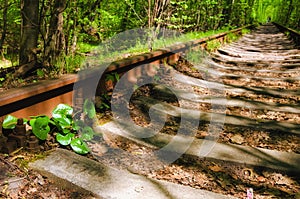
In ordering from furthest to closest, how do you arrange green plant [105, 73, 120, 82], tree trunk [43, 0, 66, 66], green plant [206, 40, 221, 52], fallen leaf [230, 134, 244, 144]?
green plant [206, 40, 221, 52], tree trunk [43, 0, 66, 66], green plant [105, 73, 120, 82], fallen leaf [230, 134, 244, 144]

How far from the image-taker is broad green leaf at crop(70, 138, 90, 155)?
2.07 meters

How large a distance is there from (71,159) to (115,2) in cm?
786

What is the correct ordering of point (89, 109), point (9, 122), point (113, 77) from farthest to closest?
point (113, 77)
point (89, 109)
point (9, 122)

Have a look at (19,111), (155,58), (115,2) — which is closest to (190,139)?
(19,111)

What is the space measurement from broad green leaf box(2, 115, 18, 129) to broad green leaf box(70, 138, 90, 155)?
426mm

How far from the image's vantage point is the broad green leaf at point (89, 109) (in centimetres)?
243

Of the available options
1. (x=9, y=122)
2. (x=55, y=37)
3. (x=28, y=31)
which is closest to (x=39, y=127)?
(x=9, y=122)

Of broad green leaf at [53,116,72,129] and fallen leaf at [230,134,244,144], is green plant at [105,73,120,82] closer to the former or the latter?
broad green leaf at [53,116,72,129]

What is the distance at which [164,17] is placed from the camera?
19.4 ft

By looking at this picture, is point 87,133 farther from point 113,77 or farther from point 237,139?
point 237,139

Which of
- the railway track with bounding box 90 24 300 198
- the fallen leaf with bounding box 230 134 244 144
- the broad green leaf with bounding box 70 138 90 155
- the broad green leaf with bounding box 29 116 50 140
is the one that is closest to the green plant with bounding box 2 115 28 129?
the broad green leaf with bounding box 29 116 50 140

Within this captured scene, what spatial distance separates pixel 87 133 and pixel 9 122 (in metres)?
0.59

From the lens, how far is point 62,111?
7.26 feet

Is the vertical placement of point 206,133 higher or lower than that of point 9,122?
lower
